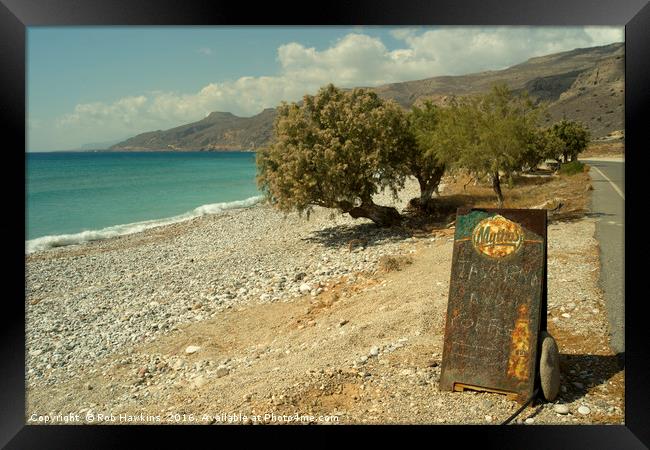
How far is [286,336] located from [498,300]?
4.32 metres

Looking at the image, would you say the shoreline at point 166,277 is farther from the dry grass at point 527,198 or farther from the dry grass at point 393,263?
the dry grass at point 527,198

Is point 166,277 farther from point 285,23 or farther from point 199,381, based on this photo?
point 285,23

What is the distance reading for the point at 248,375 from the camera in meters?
6.65

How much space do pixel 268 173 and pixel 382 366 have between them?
1002 centimetres

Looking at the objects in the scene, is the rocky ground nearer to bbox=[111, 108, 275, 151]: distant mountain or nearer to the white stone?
the white stone

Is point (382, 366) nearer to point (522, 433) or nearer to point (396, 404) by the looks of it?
A: point (396, 404)

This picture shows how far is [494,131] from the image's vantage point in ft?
48.0

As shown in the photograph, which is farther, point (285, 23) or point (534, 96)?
point (534, 96)

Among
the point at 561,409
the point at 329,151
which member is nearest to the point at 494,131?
the point at 329,151

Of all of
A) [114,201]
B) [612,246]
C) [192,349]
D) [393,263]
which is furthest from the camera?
[114,201]

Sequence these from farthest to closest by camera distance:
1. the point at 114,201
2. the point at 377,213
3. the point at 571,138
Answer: the point at 114,201 → the point at 571,138 → the point at 377,213

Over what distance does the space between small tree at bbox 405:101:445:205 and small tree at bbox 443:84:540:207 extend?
914 millimetres

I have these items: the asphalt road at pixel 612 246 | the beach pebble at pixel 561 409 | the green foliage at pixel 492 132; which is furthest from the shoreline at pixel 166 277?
the beach pebble at pixel 561 409
